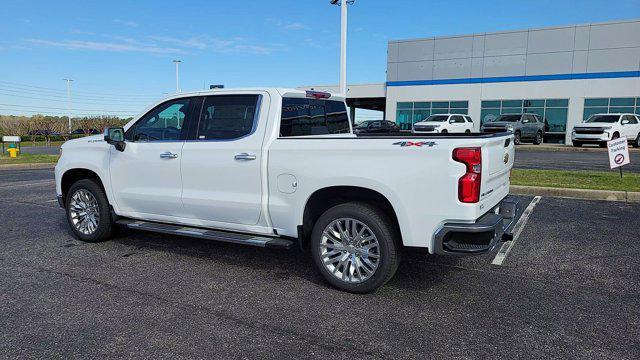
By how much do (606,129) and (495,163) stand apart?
74.5 ft

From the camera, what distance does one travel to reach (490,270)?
482 centimetres

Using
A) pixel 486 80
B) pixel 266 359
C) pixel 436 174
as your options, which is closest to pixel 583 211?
pixel 436 174

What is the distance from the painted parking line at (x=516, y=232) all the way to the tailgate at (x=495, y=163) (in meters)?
0.96

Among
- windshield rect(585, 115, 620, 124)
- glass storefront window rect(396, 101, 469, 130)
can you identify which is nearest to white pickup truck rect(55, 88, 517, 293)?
windshield rect(585, 115, 620, 124)

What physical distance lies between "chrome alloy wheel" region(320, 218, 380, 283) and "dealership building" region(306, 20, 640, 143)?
33165 millimetres

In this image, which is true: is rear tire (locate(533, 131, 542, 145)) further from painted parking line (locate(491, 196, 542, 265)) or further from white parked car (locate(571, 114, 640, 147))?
painted parking line (locate(491, 196, 542, 265))

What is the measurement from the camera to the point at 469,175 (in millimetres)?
3623

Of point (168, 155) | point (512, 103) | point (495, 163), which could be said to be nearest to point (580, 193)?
point (495, 163)

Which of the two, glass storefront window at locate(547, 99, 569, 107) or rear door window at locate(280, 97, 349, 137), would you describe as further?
glass storefront window at locate(547, 99, 569, 107)

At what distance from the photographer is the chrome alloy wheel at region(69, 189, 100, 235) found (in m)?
5.82

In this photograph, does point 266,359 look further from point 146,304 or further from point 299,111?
point 299,111

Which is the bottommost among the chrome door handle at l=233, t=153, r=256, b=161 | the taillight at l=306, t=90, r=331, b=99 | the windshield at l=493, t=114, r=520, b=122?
the chrome door handle at l=233, t=153, r=256, b=161

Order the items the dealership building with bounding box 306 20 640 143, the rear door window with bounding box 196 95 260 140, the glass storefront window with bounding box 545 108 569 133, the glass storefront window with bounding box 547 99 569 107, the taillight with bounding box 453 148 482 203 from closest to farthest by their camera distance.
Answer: the taillight with bounding box 453 148 482 203 → the rear door window with bounding box 196 95 260 140 → the dealership building with bounding box 306 20 640 143 → the glass storefront window with bounding box 547 99 569 107 → the glass storefront window with bounding box 545 108 569 133

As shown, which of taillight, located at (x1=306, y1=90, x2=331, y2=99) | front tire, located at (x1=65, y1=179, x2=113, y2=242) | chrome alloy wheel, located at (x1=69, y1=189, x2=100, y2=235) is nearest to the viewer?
taillight, located at (x1=306, y1=90, x2=331, y2=99)
